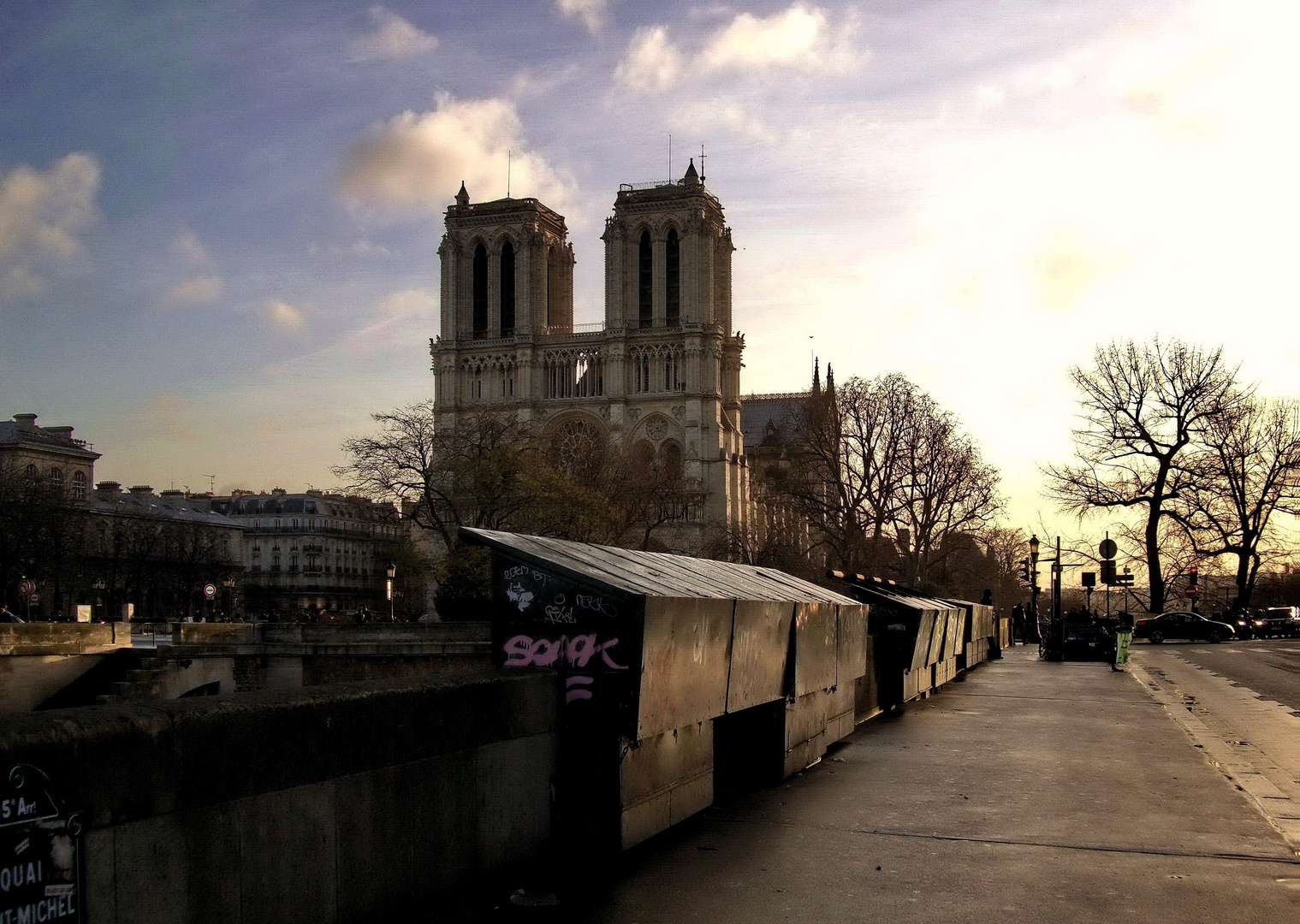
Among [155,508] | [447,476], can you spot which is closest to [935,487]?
[447,476]

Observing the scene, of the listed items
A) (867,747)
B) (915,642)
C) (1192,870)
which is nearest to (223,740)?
(1192,870)

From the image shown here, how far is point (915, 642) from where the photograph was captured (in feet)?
61.0

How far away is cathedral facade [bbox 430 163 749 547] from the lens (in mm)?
104438

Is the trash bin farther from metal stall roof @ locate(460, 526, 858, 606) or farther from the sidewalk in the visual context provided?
metal stall roof @ locate(460, 526, 858, 606)

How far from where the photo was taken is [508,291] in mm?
112250

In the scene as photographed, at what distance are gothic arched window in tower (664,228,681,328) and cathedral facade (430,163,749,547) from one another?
0.10 meters

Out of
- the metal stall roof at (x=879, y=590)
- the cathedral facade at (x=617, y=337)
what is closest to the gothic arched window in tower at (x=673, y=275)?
the cathedral facade at (x=617, y=337)

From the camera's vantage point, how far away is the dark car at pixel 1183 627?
47.1 meters

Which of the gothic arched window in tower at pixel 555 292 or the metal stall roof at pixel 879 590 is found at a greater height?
the gothic arched window in tower at pixel 555 292

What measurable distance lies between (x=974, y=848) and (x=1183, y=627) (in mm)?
43586

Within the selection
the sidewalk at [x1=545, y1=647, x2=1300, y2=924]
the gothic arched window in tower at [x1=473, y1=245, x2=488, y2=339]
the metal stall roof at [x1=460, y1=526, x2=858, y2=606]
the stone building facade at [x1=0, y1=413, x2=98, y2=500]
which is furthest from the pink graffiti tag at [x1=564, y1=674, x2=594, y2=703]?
the gothic arched window in tower at [x1=473, y1=245, x2=488, y2=339]

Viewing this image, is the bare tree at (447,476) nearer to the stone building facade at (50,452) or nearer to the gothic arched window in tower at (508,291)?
the stone building facade at (50,452)

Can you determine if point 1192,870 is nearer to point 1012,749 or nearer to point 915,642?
point 1012,749

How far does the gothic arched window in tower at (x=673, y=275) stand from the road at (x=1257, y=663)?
66.2 m
